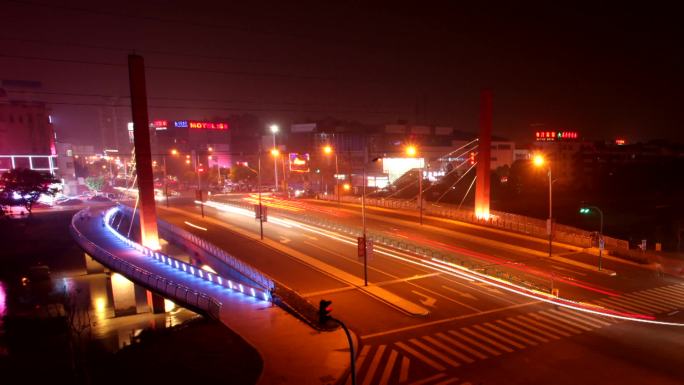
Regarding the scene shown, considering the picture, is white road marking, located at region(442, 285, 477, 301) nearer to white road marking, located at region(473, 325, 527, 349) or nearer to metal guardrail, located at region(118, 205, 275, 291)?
white road marking, located at region(473, 325, 527, 349)

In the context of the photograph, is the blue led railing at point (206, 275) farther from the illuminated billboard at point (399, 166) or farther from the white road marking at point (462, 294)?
the illuminated billboard at point (399, 166)

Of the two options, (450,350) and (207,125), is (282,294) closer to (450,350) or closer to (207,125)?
→ (450,350)

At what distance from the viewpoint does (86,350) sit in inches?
1203

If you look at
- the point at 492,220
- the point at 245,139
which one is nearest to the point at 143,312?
the point at 492,220

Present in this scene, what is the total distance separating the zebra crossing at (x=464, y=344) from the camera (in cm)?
1662

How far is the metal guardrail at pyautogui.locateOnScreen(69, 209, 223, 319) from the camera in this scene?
23516mm

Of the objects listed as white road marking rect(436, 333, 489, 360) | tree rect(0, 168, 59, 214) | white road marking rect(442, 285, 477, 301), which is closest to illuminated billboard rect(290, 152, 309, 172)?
tree rect(0, 168, 59, 214)

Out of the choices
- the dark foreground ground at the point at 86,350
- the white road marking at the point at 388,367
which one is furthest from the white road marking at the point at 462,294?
the dark foreground ground at the point at 86,350

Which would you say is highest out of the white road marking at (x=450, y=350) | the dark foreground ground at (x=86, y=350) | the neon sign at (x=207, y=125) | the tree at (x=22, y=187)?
the neon sign at (x=207, y=125)

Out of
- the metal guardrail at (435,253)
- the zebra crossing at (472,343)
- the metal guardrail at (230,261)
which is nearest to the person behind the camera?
the zebra crossing at (472,343)

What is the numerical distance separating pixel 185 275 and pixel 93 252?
1377cm

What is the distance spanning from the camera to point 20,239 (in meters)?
59.1

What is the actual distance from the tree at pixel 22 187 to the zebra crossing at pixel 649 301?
79.7 metres

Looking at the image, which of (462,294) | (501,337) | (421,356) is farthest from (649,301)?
(421,356)
